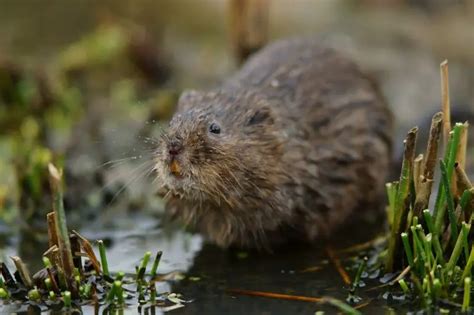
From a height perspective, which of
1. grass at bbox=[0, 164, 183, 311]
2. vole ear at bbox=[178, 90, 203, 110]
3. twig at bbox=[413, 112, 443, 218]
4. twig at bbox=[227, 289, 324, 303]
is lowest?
twig at bbox=[227, 289, 324, 303]

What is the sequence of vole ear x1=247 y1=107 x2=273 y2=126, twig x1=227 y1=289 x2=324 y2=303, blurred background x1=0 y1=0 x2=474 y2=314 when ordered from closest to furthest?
twig x1=227 y1=289 x2=324 y2=303
vole ear x1=247 y1=107 x2=273 y2=126
blurred background x1=0 y1=0 x2=474 y2=314

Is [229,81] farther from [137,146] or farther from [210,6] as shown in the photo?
[210,6]

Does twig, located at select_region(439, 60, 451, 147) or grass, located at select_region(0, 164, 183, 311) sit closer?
grass, located at select_region(0, 164, 183, 311)

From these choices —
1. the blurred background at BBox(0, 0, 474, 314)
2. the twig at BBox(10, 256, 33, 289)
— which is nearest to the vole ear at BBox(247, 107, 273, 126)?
the blurred background at BBox(0, 0, 474, 314)

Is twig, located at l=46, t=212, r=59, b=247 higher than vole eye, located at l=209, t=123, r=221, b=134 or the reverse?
the reverse

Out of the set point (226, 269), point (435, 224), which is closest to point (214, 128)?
point (226, 269)

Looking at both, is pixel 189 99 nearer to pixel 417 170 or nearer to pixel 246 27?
pixel 417 170

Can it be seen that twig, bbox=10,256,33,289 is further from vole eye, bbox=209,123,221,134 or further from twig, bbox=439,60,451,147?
twig, bbox=439,60,451,147

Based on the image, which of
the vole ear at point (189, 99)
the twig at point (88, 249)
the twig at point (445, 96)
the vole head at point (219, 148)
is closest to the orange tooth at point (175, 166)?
the vole head at point (219, 148)
